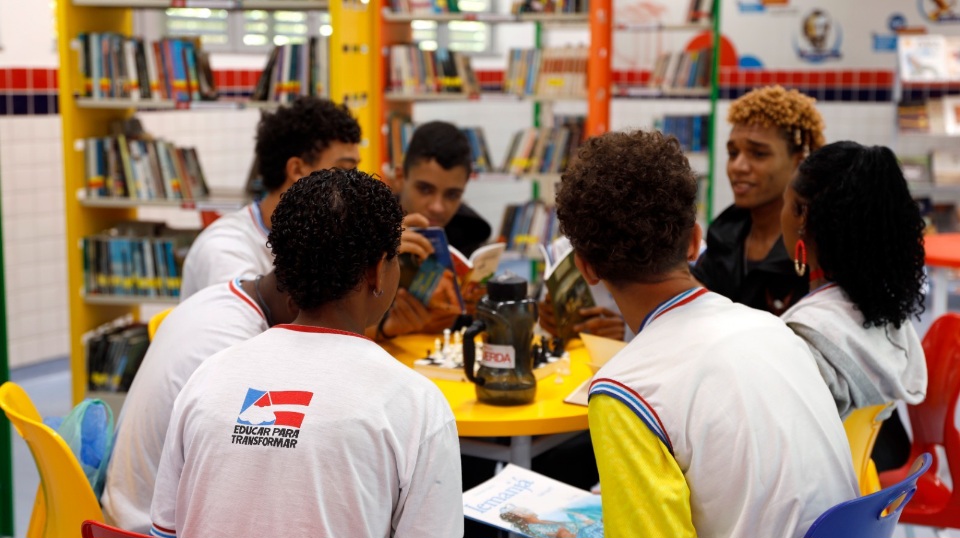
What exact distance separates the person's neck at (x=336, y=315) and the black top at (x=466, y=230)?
2.01 metres

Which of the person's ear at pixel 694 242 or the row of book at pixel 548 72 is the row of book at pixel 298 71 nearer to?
the row of book at pixel 548 72

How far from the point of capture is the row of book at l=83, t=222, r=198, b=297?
489 centimetres

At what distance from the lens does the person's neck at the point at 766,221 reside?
10.1ft

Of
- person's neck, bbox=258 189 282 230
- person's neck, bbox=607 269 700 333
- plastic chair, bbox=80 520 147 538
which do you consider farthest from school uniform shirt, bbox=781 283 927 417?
person's neck, bbox=258 189 282 230

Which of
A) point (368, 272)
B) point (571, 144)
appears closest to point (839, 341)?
point (368, 272)

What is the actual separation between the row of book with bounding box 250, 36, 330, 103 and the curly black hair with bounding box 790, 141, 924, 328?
3.09 metres

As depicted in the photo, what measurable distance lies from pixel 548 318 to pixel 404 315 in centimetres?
43

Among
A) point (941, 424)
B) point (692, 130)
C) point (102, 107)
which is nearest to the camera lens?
point (941, 424)

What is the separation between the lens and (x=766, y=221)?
123 inches

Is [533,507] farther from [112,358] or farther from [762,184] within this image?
[112,358]

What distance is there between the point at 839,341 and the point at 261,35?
6.23 meters

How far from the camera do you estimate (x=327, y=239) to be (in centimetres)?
155

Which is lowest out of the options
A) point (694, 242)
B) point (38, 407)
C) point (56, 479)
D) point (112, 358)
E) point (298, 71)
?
point (38, 407)

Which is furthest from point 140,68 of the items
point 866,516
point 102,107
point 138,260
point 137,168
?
point 866,516
